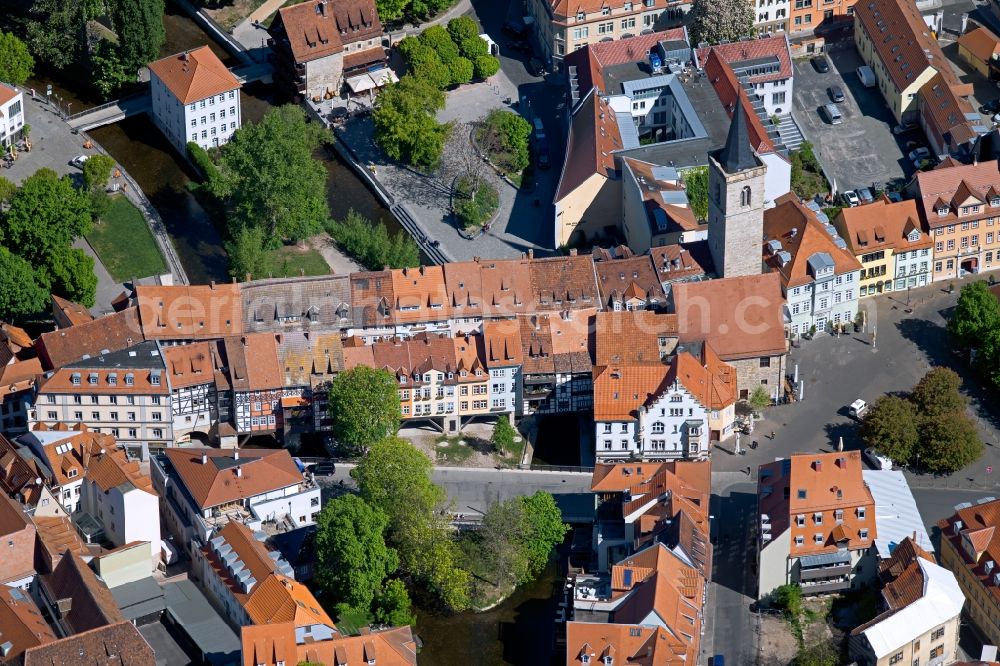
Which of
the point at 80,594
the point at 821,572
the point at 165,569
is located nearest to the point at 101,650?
the point at 80,594

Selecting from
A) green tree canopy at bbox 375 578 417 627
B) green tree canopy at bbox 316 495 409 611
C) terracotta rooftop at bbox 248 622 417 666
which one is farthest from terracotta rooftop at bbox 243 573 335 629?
green tree canopy at bbox 375 578 417 627

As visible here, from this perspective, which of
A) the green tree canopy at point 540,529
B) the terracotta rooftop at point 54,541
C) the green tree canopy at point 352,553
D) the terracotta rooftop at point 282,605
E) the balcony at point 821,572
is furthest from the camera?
the green tree canopy at point 540,529

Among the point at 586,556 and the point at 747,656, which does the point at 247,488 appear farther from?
the point at 747,656

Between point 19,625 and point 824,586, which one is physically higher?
point 19,625

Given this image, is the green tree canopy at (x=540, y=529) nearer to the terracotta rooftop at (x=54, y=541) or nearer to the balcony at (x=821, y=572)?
the balcony at (x=821, y=572)

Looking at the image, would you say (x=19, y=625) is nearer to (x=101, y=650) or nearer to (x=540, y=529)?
(x=101, y=650)

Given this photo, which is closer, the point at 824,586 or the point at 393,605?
the point at 393,605

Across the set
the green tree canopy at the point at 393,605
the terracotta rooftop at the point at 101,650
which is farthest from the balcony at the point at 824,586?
the terracotta rooftop at the point at 101,650
